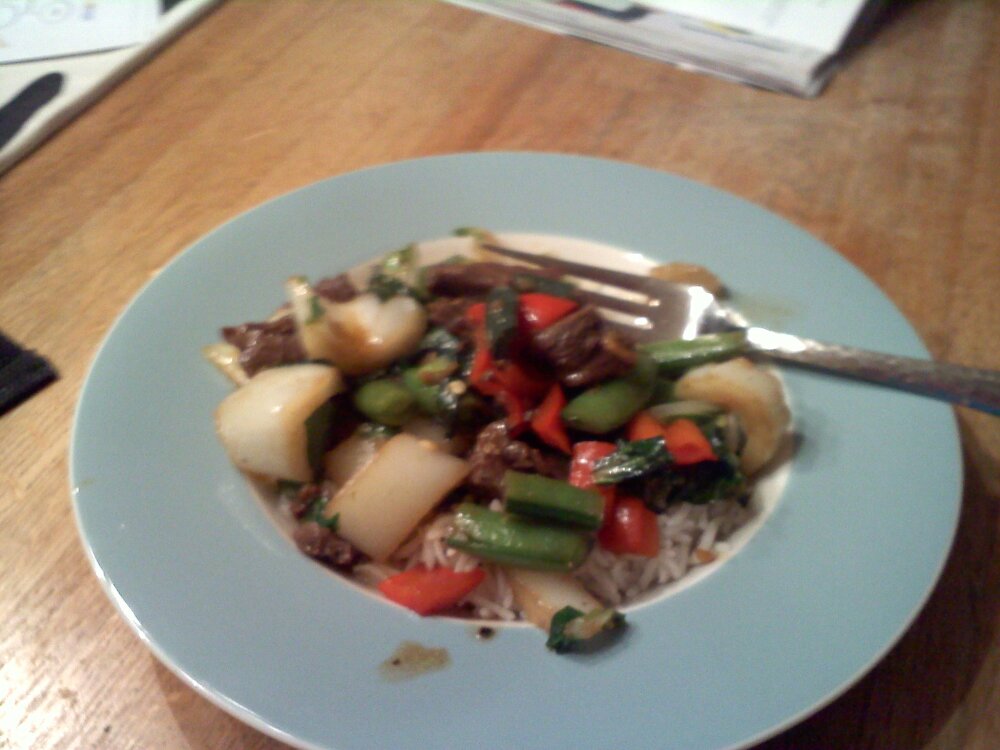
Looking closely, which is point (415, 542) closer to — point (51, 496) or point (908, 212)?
point (51, 496)

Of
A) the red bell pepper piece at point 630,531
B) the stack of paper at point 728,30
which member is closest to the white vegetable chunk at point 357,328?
the red bell pepper piece at point 630,531

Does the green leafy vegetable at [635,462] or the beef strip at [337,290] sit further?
the beef strip at [337,290]

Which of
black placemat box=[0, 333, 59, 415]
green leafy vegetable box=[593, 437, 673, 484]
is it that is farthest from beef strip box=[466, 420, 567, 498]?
black placemat box=[0, 333, 59, 415]

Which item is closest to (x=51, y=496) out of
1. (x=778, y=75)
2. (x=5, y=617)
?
(x=5, y=617)

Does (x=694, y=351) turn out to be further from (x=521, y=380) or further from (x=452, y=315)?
(x=452, y=315)

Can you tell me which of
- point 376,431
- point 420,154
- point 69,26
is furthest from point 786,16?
point 69,26

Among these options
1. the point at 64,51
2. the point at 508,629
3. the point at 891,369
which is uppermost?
the point at 64,51

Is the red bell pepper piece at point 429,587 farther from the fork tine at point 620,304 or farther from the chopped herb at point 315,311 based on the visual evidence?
the fork tine at point 620,304
